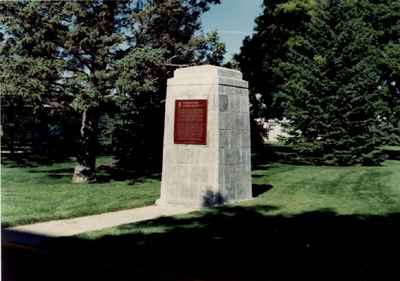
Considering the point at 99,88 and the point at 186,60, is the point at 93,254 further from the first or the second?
the point at 186,60

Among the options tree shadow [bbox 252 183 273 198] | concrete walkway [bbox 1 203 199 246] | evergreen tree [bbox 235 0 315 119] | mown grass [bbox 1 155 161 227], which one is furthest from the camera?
evergreen tree [bbox 235 0 315 119]

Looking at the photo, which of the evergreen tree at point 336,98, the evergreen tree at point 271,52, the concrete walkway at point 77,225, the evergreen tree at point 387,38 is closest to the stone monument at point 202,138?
the concrete walkway at point 77,225

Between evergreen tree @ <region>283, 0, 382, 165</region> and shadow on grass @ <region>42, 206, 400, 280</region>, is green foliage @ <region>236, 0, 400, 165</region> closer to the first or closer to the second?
→ evergreen tree @ <region>283, 0, 382, 165</region>

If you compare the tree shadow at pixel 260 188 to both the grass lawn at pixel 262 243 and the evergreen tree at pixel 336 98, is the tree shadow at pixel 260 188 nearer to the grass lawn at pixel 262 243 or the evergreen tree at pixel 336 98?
the grass lawn at pixel 262 243

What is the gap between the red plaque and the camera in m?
8.68

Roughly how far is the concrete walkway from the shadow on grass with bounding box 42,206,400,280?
0.42 meters

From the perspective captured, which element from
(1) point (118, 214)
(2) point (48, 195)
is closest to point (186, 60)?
(2) point (48, 195)

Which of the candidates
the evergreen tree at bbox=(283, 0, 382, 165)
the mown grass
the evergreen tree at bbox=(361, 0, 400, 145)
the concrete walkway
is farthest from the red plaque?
the evergreen tree at bbox=(361, 0, 400, 145)

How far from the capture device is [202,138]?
28.4 feet

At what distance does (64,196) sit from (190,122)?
3.61m

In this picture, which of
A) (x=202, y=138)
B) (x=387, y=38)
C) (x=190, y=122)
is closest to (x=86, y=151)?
(x=190, y=122)

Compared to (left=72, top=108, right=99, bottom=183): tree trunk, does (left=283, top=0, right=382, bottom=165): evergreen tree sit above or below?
above

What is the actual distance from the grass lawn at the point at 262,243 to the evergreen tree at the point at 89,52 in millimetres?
5349

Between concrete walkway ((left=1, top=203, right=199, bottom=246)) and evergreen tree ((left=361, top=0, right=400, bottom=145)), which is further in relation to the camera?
evergreen tree ((left=361, top=0, right=400, bottom=145))
